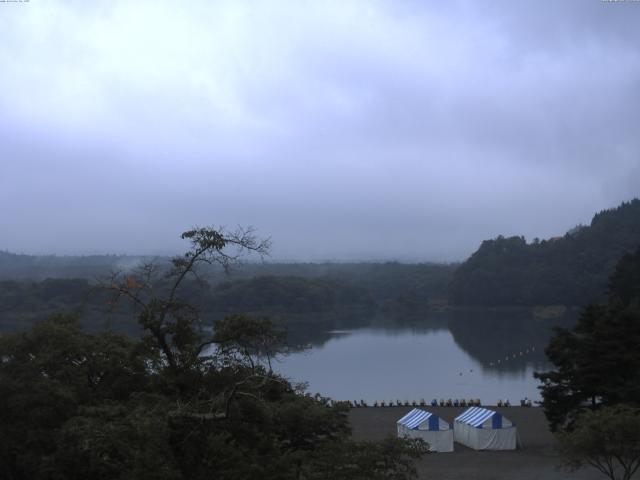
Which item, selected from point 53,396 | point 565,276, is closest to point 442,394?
point 53,396

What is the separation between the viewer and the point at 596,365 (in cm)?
1465

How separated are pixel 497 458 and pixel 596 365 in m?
2.75

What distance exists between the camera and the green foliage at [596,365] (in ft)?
47.6

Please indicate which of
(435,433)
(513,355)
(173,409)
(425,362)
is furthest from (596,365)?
(513,355)

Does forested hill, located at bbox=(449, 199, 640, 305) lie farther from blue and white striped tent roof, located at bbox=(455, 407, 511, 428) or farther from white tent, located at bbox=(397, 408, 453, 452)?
white tent, located at bbox=(397, 408, 453, 452)

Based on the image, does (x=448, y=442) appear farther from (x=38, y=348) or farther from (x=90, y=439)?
(x=90, y=439)

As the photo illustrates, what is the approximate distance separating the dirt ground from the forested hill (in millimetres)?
51329

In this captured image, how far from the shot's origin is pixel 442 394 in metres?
26.8

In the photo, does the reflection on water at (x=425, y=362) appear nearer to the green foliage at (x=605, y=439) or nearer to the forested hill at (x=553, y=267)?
the green foliage at (x=605, y=439)

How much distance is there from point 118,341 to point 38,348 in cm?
115

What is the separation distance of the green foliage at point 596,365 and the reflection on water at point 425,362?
572 cm

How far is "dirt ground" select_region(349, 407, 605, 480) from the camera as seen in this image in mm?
12953

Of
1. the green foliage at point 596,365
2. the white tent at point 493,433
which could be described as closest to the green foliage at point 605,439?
the green foliage at point 596,365

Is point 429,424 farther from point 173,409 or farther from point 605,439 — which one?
point 173,409
